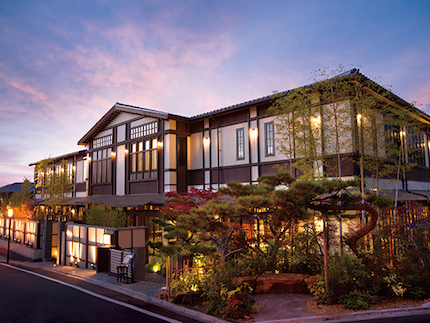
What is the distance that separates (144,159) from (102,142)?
6.35m

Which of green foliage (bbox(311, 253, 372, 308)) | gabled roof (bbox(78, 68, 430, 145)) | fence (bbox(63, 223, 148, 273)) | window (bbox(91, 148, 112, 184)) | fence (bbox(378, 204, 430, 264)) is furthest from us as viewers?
window (bbox(91, 148, 112, 184))

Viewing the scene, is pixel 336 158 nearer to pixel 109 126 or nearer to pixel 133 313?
pixel 133 313

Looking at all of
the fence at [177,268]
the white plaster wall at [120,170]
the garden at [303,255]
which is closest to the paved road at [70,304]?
the fence at [177,268]

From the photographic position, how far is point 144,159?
20828 millimetres

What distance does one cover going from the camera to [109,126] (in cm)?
2434

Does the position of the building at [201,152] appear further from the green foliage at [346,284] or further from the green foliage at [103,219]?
the green foliage at [346,284]

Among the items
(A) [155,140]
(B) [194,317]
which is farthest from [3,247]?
(B) [194,317]

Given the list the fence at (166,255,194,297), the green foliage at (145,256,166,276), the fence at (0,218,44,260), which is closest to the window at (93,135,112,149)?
the fence at (0,218,44,260)

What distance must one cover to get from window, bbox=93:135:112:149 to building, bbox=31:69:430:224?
0.08 metres

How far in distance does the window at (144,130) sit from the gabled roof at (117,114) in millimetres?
716

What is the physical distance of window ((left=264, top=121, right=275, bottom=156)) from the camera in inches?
607

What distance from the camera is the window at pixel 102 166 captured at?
24203 mm

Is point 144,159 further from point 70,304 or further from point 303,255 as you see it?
point 303,255

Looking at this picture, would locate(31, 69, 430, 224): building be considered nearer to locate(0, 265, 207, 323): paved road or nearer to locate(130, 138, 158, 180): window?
locate(130, 138, 158, 180): window
